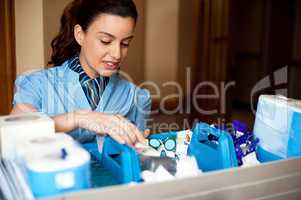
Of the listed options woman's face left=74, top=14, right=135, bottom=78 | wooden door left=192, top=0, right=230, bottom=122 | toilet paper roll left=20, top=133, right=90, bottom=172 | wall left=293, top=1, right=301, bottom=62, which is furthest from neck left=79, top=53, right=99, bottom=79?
wall left=293, top=1, right=301, bottom=62

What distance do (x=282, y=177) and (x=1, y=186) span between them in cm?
55

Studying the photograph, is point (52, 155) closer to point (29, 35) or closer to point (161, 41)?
point (29, 35)

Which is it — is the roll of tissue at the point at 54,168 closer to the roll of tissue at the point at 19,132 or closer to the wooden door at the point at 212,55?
the roll of tissue at the point at 19,132

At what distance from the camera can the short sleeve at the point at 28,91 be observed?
1167mm

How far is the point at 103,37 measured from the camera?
1182mm

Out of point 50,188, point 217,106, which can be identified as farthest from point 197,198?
point 217,106

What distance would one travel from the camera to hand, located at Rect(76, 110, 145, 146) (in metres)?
0.85

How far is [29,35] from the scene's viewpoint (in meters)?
2.24

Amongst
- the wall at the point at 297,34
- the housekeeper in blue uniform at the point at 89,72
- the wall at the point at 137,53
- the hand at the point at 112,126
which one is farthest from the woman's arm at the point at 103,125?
the wall at the point at 297,34

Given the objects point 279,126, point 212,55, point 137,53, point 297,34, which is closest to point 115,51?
point 279,126

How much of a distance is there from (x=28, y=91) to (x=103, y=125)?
0.43 metres

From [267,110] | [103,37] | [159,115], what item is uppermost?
[103,37]

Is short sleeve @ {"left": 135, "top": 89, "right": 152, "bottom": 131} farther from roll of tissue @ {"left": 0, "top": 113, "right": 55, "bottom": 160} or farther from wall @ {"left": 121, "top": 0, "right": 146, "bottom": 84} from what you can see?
wall @ {"left": 121, "top": 0, "right": 146, "bottom": 84}

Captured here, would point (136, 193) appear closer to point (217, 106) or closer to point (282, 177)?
point (282, 177)
